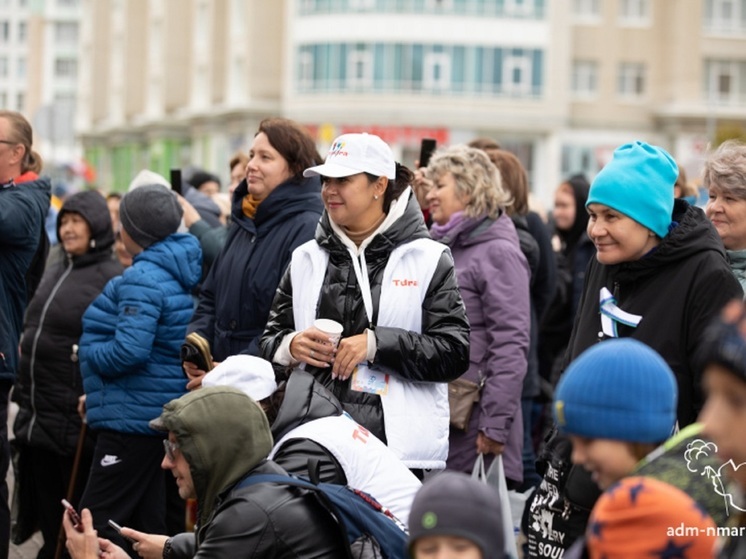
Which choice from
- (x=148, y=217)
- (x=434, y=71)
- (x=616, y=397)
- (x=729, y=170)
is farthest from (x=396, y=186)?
(x=434, y=71)

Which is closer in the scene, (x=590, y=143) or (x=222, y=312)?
(x=222, y=312)

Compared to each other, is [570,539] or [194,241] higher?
[194,241]

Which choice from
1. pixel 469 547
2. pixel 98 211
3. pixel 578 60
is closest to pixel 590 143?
pixel 578 60

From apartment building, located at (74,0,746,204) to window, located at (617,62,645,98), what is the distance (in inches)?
1.9

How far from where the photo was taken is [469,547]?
343cm

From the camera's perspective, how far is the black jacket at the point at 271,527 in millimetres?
4559

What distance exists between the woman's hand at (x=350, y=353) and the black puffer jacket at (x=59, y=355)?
10.1 feet

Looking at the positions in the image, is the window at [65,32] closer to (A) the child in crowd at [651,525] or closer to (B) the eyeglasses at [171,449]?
(B) the eyeglasses at [171,449]

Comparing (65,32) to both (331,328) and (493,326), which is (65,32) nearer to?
(493,326)

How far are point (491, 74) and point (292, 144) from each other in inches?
2281

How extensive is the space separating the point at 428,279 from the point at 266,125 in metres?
1.61

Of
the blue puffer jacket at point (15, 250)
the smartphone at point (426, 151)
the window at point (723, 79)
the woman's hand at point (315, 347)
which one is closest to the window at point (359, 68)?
the window at point (723, 79)

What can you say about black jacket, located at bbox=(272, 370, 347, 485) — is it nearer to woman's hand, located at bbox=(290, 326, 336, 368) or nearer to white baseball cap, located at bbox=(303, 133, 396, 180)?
woman's hand, located at bbox=(290, 326, 336, 368)

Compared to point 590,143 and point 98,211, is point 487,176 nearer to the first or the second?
point 98,211
